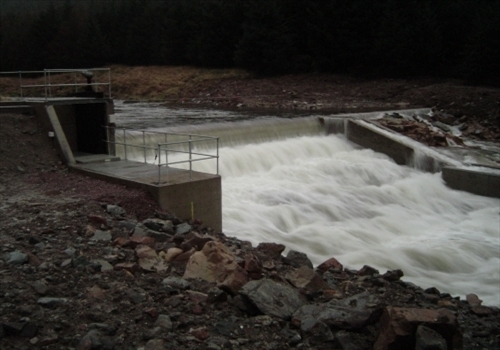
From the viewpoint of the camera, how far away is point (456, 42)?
155ft

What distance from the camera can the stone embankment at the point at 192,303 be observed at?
7.31 m

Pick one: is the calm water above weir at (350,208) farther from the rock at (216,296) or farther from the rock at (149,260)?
the rock at (216,296)

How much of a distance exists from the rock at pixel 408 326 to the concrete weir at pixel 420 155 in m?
14.1

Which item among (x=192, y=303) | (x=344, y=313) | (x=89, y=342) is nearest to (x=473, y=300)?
(x=344, y=313)

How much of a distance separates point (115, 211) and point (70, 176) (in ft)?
11.3

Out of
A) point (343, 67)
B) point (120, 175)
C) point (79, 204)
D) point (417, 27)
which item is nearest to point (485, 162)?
point (120, 175)

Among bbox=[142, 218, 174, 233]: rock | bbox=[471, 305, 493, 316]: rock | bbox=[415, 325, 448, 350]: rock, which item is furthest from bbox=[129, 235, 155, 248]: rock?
bbox=[471, 305, 493, 316]: rock

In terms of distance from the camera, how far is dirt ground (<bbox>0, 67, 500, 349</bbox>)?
868 cm

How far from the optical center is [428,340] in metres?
7.45

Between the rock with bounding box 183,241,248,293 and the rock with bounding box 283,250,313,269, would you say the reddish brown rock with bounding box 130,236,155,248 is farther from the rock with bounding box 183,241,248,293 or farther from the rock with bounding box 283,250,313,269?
the rock with bounding box 283,250,313,269

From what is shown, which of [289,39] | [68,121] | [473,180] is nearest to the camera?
[68,121]

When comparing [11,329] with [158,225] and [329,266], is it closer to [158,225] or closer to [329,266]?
[158,225]

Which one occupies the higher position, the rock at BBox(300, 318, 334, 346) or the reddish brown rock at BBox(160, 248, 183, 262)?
the reddish brown rock at BBox(160, 248, 183, 262)

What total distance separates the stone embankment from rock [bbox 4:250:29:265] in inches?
1.1
